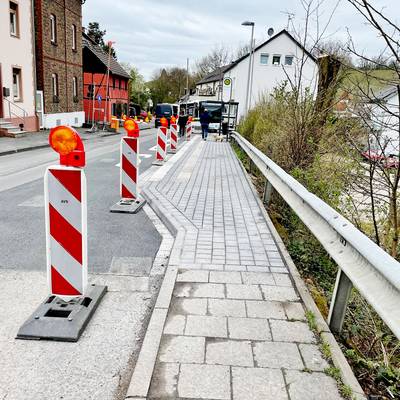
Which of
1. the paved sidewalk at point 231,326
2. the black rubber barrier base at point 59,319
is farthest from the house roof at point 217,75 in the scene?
the black rubber barrier base at point 59,319

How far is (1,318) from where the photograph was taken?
11.1 ft

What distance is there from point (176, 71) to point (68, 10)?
57.5m

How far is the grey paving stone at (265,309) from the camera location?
3.41 meters

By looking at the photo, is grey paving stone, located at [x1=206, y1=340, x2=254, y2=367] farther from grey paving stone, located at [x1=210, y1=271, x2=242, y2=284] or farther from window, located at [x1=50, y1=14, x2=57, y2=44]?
window, located at [x1=50, y1=14, x2=57, y2=44]

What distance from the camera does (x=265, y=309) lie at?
11.5 ft

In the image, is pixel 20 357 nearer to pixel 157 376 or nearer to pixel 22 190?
pixel 157 376

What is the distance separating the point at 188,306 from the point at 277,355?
95cm

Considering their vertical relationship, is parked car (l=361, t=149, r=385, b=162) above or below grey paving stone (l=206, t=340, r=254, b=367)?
above

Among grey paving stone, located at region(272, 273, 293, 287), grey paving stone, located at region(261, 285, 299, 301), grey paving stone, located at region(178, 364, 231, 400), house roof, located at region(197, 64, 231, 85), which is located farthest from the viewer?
house roof, located at region(197, 64, 231, 85)

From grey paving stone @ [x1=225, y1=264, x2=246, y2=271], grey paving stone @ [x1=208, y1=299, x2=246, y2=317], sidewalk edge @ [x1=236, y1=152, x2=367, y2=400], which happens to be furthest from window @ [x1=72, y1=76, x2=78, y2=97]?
grey paving stone @ [x1=208, y1=299, x2=246, y2=317]

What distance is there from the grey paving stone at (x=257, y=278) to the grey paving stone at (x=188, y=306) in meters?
0.65

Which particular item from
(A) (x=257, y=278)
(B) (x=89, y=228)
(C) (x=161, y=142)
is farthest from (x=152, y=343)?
(C) (x=161, y=142)

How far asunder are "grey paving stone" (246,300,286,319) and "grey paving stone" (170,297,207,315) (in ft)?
1.31

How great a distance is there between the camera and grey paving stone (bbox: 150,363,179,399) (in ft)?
8.02
